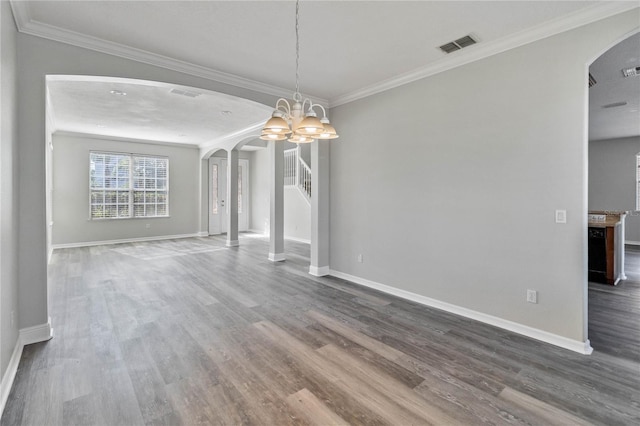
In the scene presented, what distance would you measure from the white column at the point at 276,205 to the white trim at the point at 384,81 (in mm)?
2190

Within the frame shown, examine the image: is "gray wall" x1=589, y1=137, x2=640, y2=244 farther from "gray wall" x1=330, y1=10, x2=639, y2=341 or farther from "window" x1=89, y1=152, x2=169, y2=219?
"window" x1=89, y1=152, x2=169, y2=219

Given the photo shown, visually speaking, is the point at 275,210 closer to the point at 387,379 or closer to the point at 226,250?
the point at 226,250

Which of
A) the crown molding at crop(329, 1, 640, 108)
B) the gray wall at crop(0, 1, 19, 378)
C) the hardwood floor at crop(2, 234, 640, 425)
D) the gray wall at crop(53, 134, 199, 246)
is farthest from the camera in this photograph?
the gray wall at crop(53, 134, 199, 246)

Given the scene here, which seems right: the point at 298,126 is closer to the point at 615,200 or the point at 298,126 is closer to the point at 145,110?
the point at 145,110

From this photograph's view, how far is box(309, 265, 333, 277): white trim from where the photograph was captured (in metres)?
5.08

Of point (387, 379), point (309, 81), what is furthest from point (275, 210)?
point (387, 379)

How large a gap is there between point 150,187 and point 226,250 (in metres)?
3.57

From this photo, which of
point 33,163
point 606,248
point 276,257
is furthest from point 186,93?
point 606,248

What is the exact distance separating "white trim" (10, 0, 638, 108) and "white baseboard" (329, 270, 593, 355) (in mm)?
2764

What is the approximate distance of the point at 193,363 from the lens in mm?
2475

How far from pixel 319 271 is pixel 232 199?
14.2 feet

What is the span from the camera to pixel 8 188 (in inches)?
92.5

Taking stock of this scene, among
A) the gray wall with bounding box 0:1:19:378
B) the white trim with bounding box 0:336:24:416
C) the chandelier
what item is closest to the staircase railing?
the chandelier

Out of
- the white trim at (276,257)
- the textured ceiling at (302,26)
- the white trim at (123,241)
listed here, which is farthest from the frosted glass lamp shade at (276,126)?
the white trim at (123,241)
